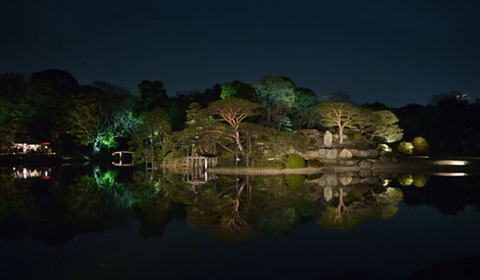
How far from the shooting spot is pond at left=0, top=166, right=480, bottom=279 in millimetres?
6633

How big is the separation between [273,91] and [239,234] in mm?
35124

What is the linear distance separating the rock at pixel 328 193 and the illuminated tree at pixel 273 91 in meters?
26.2

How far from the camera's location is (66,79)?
203 ft

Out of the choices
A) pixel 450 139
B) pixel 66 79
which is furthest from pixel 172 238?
pixel 66 79

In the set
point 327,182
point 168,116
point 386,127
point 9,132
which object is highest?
point 168,116

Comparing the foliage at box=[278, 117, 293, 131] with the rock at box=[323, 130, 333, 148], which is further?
the foliage at box=[278, 117, 293, 131]

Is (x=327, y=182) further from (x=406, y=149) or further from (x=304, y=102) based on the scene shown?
(x=304, y=102)

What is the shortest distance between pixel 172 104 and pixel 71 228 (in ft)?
136

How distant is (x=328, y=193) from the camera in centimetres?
1584

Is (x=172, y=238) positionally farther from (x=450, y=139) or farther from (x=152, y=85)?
(x=450, y=139)

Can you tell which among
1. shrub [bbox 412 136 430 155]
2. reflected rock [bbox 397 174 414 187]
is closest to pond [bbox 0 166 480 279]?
reflected rock [bbox 397 174 414 187]

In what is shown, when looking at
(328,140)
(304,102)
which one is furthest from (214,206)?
(304,102)

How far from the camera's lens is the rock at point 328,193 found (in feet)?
47.5

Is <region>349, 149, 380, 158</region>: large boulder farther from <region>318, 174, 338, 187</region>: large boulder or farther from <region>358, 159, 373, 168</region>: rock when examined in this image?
<region>318, 174, 338, 187</region>: large boulder
